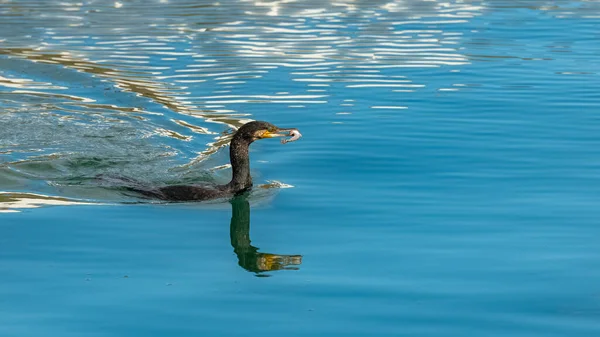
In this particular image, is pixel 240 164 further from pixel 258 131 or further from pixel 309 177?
pixel 309 177

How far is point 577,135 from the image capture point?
651 inches

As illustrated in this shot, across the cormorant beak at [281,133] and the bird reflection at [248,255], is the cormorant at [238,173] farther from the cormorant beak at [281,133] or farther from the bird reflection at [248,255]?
the bird reflection at [248,255]

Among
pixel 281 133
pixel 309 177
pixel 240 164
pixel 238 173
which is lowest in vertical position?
pixel 309 177

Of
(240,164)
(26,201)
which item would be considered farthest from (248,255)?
(26,201)

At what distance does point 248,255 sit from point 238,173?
284 centimetres

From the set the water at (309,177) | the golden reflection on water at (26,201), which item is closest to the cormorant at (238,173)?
the water at (309,177)

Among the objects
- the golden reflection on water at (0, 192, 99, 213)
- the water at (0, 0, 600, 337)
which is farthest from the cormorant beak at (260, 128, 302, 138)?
the golden reflection on water at (0, 192, 99, 213)

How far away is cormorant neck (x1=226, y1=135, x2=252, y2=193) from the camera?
544 inches

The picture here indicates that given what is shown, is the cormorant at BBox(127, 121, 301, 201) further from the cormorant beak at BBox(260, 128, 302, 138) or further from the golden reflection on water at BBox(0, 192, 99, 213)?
the golden reflection on water at BBox(0, 192, 99, 213)

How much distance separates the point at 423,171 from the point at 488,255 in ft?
12.3

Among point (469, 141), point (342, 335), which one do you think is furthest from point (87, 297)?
point (469, 141)

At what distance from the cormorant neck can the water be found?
0.21 meters

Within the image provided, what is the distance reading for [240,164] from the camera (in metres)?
13.8

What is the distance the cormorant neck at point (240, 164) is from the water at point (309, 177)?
21cm
